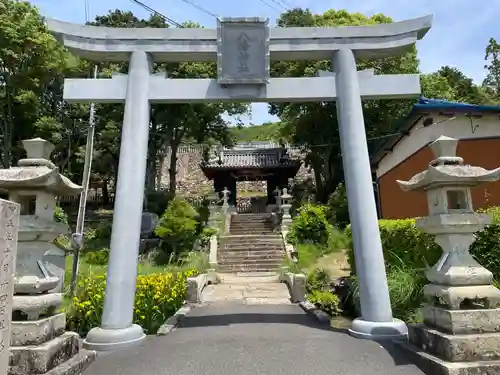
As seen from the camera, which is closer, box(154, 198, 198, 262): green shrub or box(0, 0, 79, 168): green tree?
box(154, 198, 198, 262): green shrub

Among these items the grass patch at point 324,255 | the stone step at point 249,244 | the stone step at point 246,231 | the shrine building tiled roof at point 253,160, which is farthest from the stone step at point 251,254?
the shrine building tiled roof at point 253,160

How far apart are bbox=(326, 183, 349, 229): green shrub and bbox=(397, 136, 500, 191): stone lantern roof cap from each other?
52.4 ft

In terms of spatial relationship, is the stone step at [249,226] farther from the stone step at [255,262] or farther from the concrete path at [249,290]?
the concrete path at [249,290]

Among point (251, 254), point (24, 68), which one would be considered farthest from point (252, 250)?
point (24, 68)

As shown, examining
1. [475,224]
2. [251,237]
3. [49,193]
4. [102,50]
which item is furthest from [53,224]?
[251,237]

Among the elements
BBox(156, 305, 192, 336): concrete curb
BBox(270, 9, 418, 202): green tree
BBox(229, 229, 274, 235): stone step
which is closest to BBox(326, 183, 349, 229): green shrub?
BBox(229, 229, 274, 235): stone step

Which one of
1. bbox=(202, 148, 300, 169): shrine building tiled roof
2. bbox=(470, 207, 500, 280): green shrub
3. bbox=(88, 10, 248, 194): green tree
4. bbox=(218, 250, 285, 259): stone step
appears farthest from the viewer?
bbox=(202, 148, 300, 169): shrine building tiled roof

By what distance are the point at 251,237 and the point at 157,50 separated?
44.3 feet

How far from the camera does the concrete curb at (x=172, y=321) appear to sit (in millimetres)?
6504

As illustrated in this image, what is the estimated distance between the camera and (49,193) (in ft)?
16.0

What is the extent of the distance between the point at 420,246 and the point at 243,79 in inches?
209

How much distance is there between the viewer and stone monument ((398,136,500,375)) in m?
4.11

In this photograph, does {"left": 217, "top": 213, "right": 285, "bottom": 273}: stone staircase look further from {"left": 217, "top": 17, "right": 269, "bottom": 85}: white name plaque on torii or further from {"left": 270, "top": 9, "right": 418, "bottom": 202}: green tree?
{"left": 217, "top": 17, "right": 269, "bottom": 85}: white name plaque on torii

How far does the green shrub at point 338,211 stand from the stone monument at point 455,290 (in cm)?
1600
